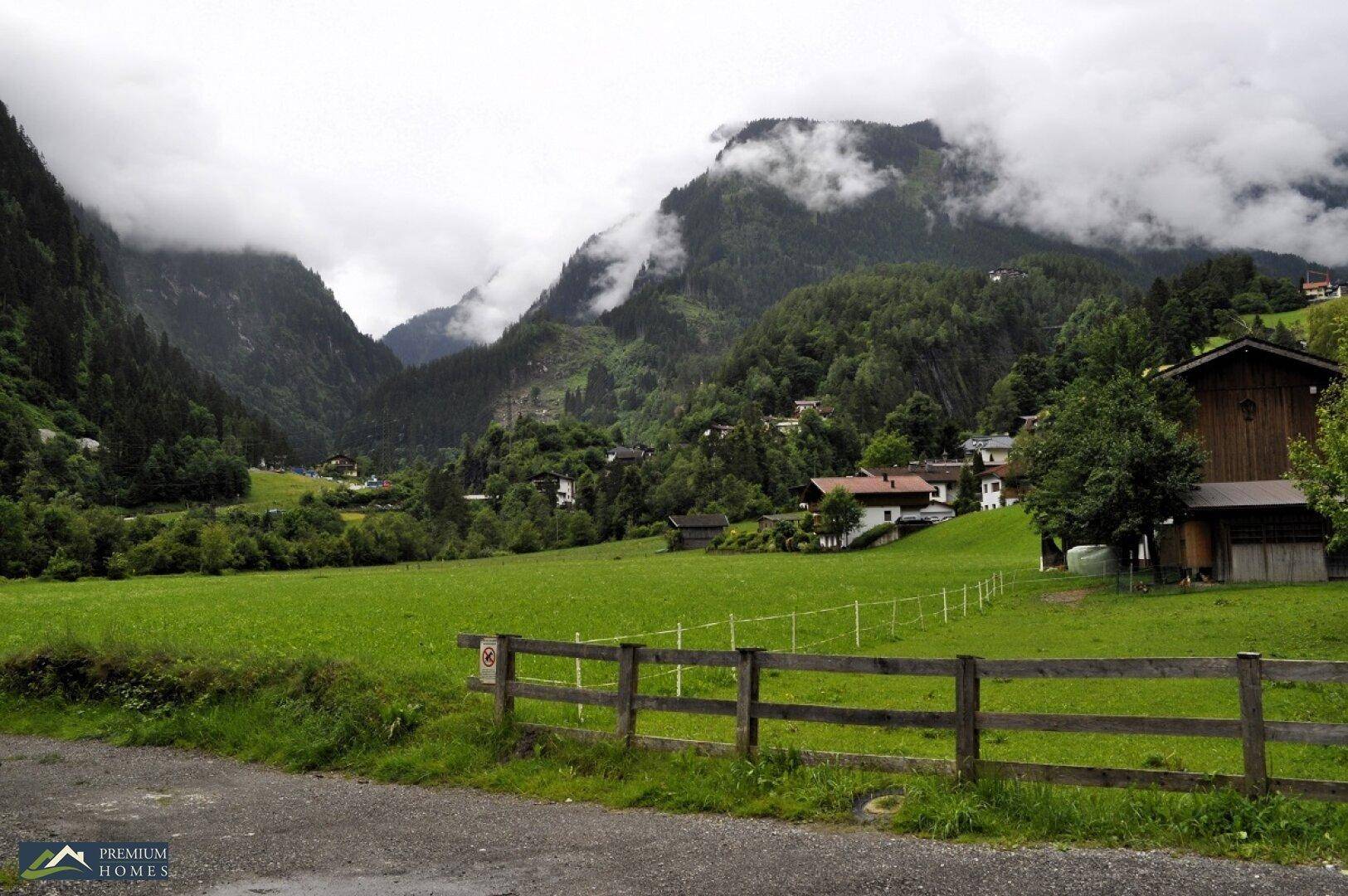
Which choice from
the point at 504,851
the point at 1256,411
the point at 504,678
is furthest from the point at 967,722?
the point at 1256,411

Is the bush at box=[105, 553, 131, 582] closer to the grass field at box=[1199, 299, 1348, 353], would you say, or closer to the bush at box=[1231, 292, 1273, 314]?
the grass field at box=[1199, 299, 1348, 353]

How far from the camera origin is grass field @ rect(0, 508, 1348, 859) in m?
11.5

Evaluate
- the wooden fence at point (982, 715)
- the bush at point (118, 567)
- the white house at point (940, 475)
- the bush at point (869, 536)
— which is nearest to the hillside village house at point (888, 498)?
the bush at point (869, 536)

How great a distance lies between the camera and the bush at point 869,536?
344ft

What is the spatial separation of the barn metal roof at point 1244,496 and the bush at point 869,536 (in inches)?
2289

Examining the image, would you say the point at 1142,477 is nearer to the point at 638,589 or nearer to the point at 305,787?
the point at 638,589

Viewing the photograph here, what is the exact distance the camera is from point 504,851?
879 cm

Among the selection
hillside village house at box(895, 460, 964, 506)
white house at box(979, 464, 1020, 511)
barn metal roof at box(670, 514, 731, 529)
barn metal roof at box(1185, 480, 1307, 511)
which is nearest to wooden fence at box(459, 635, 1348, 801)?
barn metal roof at box(1185, 480, 1307, 511)

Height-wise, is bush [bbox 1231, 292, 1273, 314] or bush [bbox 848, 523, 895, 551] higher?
bush [bbox 1231, 292, 1273, 314]

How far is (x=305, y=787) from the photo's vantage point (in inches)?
453

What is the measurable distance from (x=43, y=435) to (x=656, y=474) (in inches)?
4654

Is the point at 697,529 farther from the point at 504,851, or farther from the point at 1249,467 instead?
the point at 504,851

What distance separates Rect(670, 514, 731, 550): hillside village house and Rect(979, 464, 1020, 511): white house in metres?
34.4

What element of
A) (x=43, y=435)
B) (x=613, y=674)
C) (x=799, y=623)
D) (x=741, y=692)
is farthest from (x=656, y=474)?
(x=741, y=692)
